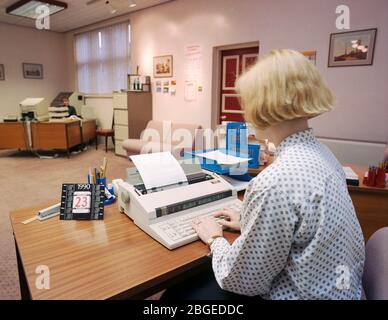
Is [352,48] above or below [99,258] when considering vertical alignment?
above

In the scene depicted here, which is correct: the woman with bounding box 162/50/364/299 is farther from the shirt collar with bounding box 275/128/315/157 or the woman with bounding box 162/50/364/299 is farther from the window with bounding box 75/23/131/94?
the window with bounding box 75/23/131/94

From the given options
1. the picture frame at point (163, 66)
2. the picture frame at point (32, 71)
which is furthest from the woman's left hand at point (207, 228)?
the picture frame at point (32, 71)

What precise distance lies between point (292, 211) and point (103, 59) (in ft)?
22.8

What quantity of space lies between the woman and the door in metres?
3.56

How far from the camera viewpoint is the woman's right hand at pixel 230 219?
3.62ft

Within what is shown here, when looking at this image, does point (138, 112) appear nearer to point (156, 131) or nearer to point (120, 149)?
point (156, 131)

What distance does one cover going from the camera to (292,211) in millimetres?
679

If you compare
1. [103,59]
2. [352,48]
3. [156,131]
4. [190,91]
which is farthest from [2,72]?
[352,48]

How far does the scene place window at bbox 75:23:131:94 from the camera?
20.3 ft

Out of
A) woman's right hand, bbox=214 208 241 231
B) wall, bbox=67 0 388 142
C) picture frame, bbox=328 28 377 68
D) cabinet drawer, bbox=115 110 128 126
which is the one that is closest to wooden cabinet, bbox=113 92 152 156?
cabinet drawer, bbox=115 110 128 126

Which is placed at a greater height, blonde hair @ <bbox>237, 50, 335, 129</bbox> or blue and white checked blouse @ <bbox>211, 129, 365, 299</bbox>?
blonde hair @ <bbox>237, 50, 335, 129</bbox>

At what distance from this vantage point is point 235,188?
4.53 ft

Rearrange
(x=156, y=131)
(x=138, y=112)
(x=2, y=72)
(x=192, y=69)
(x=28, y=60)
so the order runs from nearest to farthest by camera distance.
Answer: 1. (x=192, y=69)
2. (x=156, y=131)
3. (x=138, y=112)
4. (x=2, y=72)
5. (x=28, y=60)
